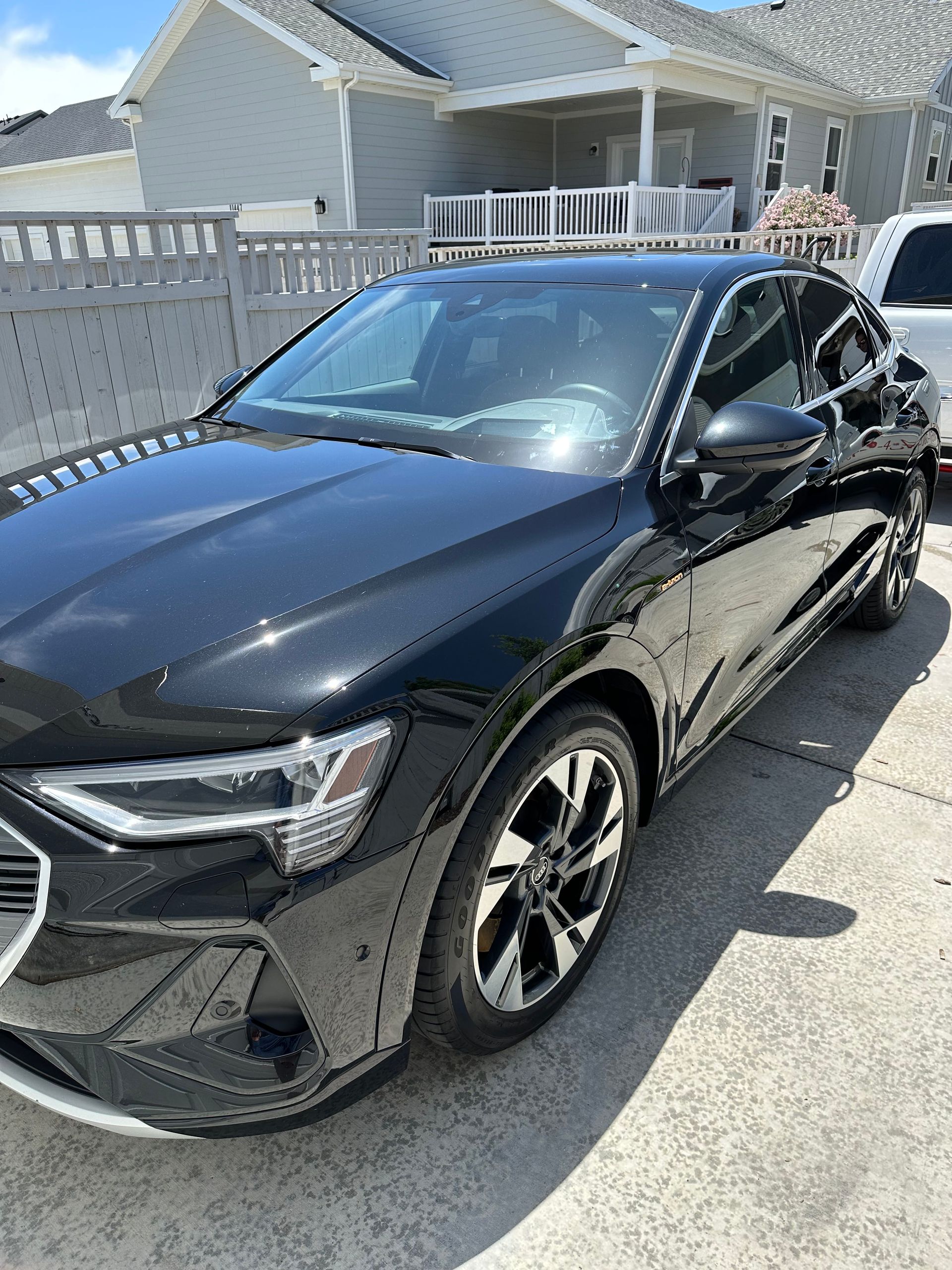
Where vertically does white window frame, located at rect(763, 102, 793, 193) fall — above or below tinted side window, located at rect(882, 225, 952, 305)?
above

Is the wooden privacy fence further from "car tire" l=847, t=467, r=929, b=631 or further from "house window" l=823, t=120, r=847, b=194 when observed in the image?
"house window" l=823, t=120, r=847, b=194

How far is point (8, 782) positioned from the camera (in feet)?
5.19

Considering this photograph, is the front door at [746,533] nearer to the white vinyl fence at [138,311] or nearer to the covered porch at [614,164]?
the white vinyl fence at [138,311]

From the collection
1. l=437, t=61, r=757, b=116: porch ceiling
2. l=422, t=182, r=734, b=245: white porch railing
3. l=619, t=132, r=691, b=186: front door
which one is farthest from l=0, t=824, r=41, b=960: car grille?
l=619, t=132, r=691, b=186: front door

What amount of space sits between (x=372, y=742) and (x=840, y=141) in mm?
23406

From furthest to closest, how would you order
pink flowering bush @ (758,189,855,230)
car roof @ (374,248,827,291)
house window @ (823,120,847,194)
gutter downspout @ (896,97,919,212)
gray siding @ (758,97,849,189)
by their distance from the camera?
house window @ (823,120,847,194)
gutter downspout @ (896,97,919,212)
gray siding @ (758,97,849,189)
pink flowering bush @ (758,189,855,230)
car roof @ (374,248,827,291)

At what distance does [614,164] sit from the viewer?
1916 cm

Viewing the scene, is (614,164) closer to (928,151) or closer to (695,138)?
(695,138)

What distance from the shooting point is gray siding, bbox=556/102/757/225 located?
699 inches

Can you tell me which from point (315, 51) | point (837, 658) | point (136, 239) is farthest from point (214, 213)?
point (315, 51)

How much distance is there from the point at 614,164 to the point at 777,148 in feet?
10.2

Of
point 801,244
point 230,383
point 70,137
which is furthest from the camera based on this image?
point 70,137

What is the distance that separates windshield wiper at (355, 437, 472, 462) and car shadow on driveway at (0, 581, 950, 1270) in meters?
1.38

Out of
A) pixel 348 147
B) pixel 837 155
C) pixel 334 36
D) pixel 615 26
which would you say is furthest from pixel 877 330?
pixel 837 155
